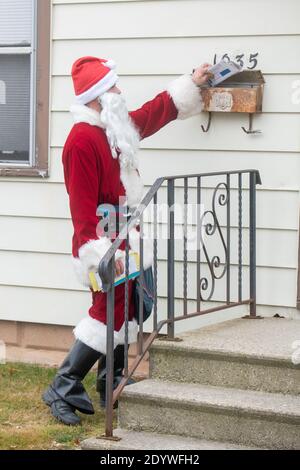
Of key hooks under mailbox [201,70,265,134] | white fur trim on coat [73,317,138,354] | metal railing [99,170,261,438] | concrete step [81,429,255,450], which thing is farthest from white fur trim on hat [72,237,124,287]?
key hooks under mailbox [201,70,265,134]

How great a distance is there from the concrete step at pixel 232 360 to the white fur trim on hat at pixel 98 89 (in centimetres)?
133

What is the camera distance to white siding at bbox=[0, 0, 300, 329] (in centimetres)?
574

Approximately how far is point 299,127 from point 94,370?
193cm

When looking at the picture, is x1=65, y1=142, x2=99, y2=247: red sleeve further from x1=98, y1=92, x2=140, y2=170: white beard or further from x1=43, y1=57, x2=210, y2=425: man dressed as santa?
x1=98, y1=92, x2=140, y2=170: white beard

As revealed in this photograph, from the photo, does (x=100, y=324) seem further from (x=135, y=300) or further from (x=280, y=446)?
(x=280, y=446)

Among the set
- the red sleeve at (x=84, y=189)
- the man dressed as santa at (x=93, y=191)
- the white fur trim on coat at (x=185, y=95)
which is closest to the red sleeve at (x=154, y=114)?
the white fur trim on coat at (x=185, y=95)

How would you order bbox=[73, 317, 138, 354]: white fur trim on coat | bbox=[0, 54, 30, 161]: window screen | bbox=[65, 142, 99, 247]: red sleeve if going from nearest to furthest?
bbox=[65, 142, 99, 247]: red sleeve
bbox=[73, 317, 138, 354]: white fur trim on coat
bbox=[0, 54, 30, 161]: window screen

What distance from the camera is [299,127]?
570 centimetres

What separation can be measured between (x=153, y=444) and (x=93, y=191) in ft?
4.35

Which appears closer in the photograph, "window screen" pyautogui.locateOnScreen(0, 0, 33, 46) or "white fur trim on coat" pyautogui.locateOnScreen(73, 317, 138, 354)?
"white fur trim on coat" pyautogui.locateOnScreen(73, 317, 138, 354)

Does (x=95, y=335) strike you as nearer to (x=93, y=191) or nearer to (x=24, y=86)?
(x=93, y=191)

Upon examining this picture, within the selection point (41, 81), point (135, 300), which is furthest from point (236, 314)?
point (41, 81)

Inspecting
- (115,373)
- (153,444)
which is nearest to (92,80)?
(115,373)

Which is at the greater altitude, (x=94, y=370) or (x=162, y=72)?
(x=162, y=72)
